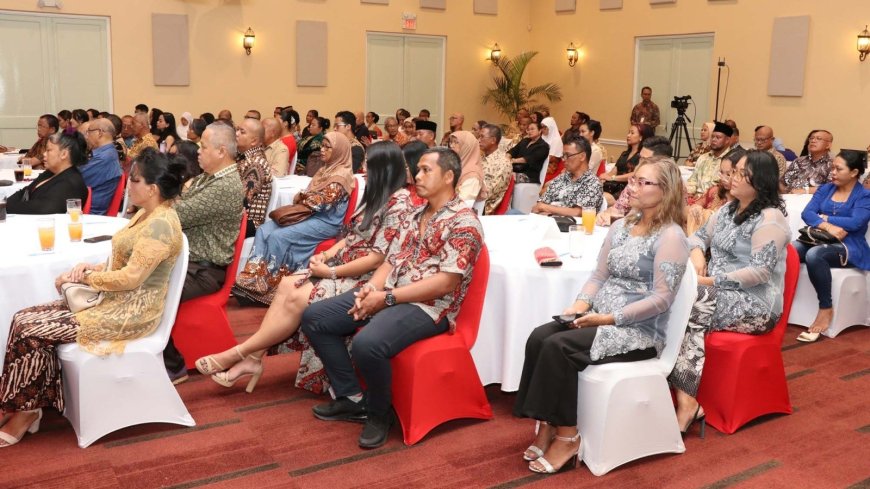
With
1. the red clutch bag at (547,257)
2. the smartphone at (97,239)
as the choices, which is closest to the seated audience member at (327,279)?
the red clutch bag at (547,257)

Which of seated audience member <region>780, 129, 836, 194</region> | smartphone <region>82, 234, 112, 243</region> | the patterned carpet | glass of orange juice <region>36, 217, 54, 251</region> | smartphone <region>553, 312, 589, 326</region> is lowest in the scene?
the patterned carpet

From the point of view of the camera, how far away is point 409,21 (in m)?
14.3

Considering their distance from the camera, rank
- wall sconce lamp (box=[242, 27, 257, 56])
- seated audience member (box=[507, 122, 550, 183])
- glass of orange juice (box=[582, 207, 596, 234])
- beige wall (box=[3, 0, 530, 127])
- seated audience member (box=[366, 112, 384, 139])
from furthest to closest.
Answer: wall sconce lamp (box=[242, 27, 257, 56]) < beige wall (box=[3, 0, 530, 127]) < seated audience member (box=[366, 112, 384, 139]) < seated audience member (box=[507, 122, 550, 183]) < glass of orange juice (box=[582, 207, 596, 234])

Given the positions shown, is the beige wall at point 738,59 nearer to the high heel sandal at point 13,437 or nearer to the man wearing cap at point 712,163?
the man wearing cap at point 712,163

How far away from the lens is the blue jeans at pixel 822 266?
5.23 meters

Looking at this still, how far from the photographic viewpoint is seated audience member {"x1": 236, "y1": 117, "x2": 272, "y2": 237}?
575cm

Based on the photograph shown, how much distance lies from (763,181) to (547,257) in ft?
3.37

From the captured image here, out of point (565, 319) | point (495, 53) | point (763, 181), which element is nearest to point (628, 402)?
point (565, 319)

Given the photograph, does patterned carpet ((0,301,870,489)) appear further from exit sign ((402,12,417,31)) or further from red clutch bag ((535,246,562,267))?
exit sign ((402,12,417,31))

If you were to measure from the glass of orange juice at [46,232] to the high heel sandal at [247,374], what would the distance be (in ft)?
3.07

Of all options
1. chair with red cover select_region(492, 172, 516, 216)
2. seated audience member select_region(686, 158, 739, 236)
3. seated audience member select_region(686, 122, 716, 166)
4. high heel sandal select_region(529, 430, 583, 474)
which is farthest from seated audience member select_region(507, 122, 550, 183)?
high heel sandal select_region(529, 430, 583, 474)

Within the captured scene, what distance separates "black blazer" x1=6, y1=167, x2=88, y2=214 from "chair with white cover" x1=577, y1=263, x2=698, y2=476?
3.11 m

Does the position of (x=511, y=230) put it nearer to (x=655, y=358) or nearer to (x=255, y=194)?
(x=655, y=358)

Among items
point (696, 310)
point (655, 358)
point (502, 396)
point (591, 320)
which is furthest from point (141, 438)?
point (696, 310)
